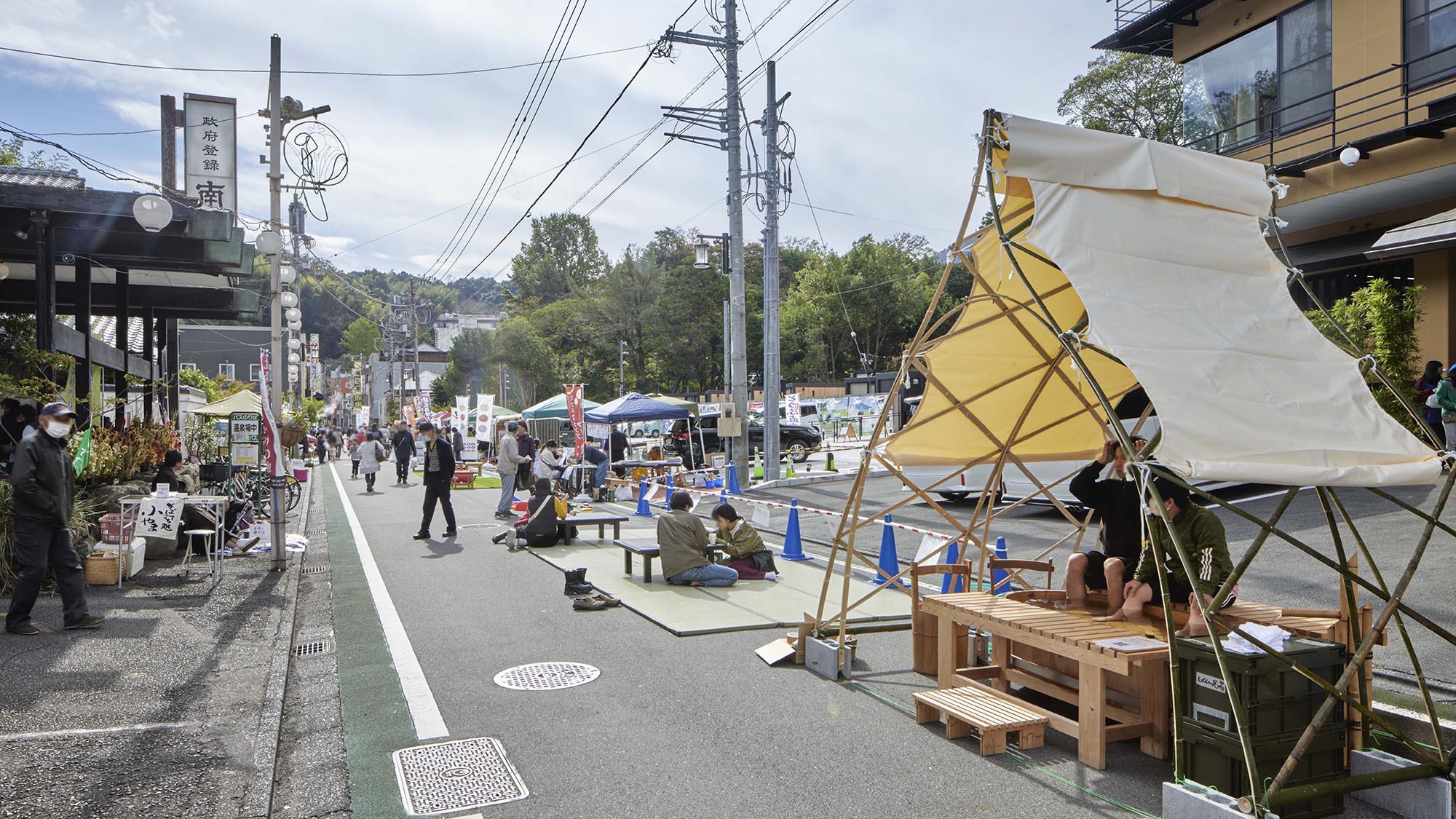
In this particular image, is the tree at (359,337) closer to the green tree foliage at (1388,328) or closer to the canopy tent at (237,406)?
the canopy tent at (237,406)

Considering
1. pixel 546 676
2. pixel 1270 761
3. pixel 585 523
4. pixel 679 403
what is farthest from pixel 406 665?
pixel 679 403

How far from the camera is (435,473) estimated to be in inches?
599

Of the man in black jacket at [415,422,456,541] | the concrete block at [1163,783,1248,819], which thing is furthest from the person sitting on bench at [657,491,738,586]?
the concrete block at [1163,783,1248,819]

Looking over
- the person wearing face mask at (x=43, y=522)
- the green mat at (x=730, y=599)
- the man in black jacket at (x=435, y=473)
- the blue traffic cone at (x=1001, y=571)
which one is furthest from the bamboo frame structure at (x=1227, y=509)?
the man in black jacket at (x=435, y=473)

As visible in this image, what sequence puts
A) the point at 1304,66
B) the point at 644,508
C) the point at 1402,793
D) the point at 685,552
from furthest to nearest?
1. the point at 644,508
2. the point at 1304,66
3. the point at 685,552
4. the point at 1402,793

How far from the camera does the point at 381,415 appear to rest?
310ft

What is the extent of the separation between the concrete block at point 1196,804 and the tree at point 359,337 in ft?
375

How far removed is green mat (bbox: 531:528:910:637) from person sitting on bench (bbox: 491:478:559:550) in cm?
127

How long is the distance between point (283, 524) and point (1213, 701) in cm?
1124

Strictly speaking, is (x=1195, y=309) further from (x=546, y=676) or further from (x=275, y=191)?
(x=275, y=191)

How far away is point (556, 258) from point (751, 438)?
2471 inches

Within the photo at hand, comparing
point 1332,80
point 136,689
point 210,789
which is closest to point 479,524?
point 136,689

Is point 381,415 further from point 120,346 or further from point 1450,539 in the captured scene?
point 1450,539

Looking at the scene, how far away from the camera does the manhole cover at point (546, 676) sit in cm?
683
